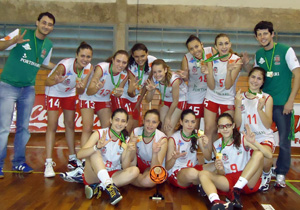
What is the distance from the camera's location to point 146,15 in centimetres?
798

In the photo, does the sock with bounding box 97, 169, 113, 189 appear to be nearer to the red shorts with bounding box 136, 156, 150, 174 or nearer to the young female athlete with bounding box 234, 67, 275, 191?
the red shorts with bounding box 136, 156, 150, 174

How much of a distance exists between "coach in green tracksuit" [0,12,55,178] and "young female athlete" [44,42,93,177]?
26cm

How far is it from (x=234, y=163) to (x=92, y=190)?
1580 mm

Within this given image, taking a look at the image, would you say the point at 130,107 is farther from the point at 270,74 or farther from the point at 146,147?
the point at 270,74

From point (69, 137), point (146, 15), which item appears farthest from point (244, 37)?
point (69, 137)

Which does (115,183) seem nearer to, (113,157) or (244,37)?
(113,157)

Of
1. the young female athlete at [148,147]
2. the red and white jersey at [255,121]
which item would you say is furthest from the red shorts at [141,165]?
the red and white jersey at [255,121]

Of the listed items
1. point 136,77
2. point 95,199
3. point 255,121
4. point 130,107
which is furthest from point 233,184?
point 136,77

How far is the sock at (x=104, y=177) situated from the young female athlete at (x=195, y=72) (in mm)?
1708

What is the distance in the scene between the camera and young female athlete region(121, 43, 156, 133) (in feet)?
13.7

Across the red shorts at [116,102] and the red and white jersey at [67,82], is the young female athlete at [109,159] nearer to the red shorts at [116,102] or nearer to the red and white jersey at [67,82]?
the red shorts at [116,102]

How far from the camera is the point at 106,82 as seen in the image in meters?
4.30

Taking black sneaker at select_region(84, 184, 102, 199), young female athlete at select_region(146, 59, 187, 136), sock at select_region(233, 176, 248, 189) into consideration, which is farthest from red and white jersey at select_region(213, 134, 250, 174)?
black sneaker at select_region(84, 184, 102, 199)

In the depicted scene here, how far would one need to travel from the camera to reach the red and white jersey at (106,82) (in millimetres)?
4266
